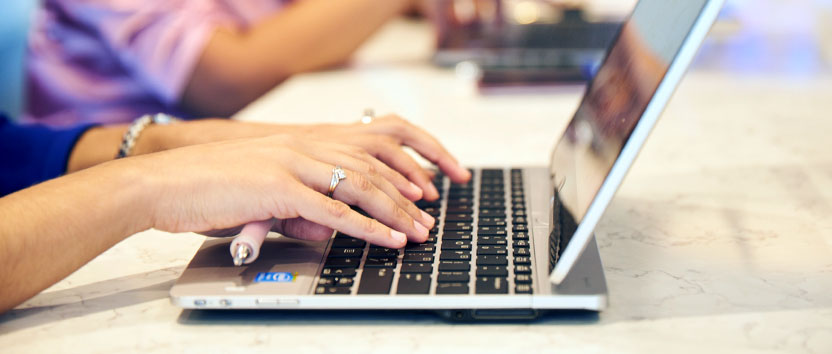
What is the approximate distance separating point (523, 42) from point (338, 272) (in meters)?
0.91

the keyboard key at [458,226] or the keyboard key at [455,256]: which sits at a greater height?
the keyboard key at [458,226]

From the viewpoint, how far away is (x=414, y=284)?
54cm

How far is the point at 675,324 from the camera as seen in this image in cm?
53

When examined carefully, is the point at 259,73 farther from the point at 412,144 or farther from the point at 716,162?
the point at 716,162

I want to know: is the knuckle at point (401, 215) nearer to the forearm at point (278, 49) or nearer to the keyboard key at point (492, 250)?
the keyboard key at point (492, 250)

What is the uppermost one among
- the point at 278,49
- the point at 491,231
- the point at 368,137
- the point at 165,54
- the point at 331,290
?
the point at 278,49

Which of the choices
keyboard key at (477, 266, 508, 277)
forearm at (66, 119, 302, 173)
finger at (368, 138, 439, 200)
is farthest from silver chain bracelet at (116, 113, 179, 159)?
keyboard key at (477, 266, 508, 277)

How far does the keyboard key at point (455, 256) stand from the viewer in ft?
1.91

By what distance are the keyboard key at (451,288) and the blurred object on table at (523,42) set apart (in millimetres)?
746

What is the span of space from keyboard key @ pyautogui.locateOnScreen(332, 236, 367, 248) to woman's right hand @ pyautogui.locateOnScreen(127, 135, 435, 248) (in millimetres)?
11

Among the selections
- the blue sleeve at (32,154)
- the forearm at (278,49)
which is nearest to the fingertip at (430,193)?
the blue sleeve at (32,154)

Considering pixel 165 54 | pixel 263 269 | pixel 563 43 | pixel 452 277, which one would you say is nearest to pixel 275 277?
pixel 263 269

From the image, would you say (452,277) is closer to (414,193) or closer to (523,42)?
(414,193)

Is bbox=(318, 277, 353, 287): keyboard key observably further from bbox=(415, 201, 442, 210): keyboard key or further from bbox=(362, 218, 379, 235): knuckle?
bbox=(415, 201, 442, 210): keyboard key
